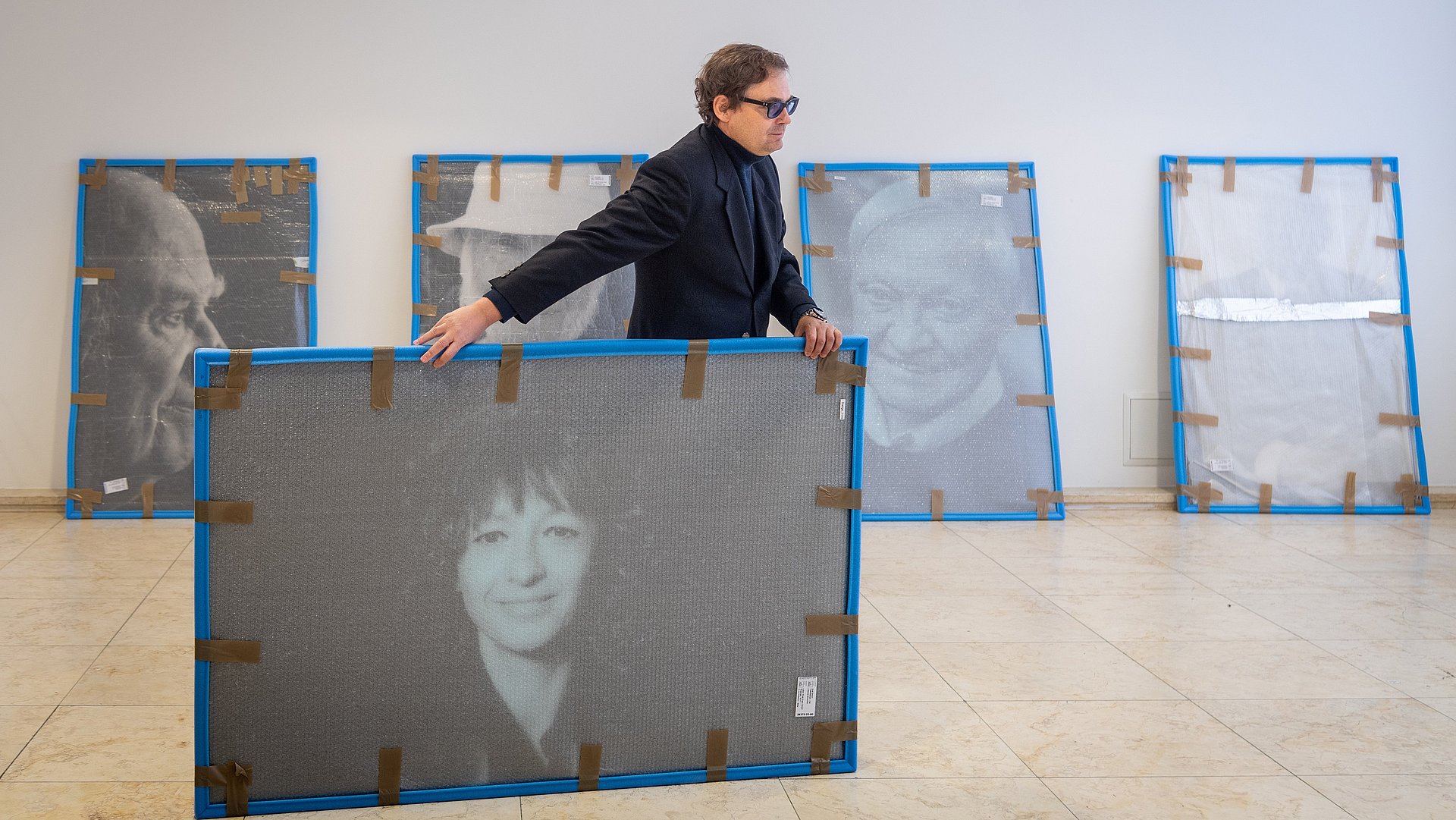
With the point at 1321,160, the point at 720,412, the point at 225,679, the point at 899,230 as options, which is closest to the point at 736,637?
the point at 720,412

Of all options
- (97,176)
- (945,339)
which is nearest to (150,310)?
(97,176)

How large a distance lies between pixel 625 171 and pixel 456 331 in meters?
2.78

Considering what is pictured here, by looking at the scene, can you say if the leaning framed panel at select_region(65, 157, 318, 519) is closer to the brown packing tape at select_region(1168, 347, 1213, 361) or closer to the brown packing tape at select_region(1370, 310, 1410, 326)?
the brown packing tape at select_region(1168, 347, 1213, 361)

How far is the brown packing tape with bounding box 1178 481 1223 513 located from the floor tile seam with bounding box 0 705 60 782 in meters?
4.06

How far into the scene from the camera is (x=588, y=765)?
6.97 feet

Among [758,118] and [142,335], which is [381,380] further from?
[142,335]

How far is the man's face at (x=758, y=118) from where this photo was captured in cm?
210

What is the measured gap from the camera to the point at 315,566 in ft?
6.40

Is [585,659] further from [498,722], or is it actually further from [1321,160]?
[1321,160]

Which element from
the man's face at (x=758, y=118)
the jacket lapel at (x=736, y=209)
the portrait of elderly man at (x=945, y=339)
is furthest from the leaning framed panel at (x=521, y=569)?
the portrait of elderly man at (x=945, y=339)

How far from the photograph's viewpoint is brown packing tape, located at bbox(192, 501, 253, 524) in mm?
1893

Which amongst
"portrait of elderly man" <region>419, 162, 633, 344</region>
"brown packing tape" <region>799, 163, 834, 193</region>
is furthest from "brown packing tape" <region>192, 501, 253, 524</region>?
"brown packing tape" <region>799, 163, 834, 193</region>

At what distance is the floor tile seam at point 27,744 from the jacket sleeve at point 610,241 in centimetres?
135

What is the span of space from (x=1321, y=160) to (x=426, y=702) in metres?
4.47
